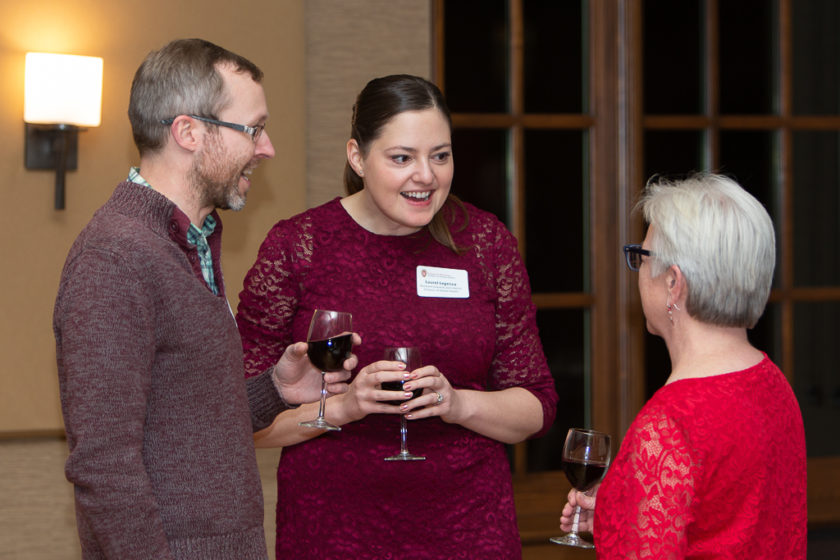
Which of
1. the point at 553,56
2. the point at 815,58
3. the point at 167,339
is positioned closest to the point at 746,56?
the point at 815,58

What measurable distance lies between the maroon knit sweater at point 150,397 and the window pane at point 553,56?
93.8 inches

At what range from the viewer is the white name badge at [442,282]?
2033 millimetres

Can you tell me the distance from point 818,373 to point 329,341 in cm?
285

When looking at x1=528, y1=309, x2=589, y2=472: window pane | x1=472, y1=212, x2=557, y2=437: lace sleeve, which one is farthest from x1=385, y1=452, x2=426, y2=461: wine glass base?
x1=528, y1=309, x2=589, y2=472: window pane

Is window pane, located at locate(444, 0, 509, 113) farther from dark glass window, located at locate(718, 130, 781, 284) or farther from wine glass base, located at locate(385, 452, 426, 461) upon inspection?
wine glass base, located at locate(385, 452, 426, 461)

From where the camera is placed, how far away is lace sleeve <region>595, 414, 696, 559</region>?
1.26m

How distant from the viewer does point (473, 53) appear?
3486 mm

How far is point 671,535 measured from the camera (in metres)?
1.26

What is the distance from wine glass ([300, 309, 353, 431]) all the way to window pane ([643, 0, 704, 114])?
2327 millimetres

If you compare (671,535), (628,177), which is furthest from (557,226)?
(671,535)

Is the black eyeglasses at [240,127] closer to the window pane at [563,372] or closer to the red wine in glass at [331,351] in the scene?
the red wine in glass at [331,351]

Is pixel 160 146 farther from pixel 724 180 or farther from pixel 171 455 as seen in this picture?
pixel 724 180

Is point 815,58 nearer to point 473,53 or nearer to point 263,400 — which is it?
point 473,53

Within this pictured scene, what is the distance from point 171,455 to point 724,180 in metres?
0.95
